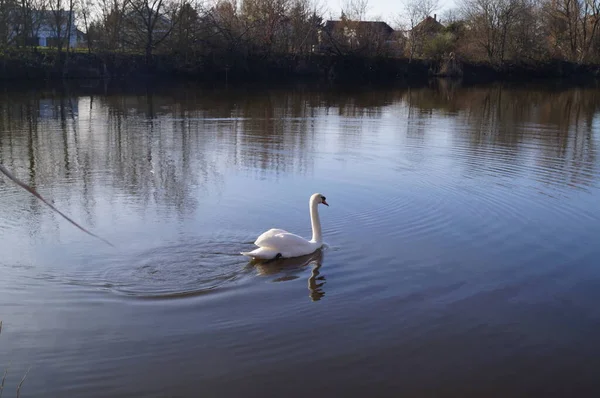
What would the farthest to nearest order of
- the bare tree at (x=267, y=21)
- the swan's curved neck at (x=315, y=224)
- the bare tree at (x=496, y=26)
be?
the bare tree at (x=496, y=26), the bare tree at (x=267, y=21), the swan's curved neck at (x=315, y=224)

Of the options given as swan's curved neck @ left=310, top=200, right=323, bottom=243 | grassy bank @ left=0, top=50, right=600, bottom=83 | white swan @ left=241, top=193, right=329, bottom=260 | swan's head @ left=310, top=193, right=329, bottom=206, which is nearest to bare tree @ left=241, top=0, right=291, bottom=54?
grassy bank @ left=0, top=50, right=600, bottom=83

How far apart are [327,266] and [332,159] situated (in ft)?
25.0

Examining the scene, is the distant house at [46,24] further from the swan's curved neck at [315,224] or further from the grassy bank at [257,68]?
the swan's curved neck at [315,224]

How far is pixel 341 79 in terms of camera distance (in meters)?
54.0

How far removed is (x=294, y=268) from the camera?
8055mm

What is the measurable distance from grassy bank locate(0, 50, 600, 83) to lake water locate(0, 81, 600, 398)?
29.1 meters

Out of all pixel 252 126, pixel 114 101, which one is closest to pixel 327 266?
pixel 252 126

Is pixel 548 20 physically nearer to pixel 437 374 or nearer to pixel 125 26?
pixel 125 26

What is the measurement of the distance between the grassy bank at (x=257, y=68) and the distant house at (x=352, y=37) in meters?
1.03

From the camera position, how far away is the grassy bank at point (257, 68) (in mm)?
43781

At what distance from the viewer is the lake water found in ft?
17.9

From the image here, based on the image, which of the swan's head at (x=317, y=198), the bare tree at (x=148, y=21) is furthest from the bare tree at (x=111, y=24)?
the swan's head at (x=317, y=198)

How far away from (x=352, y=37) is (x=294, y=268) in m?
50.9

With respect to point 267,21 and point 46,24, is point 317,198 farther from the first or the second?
point 267,21
